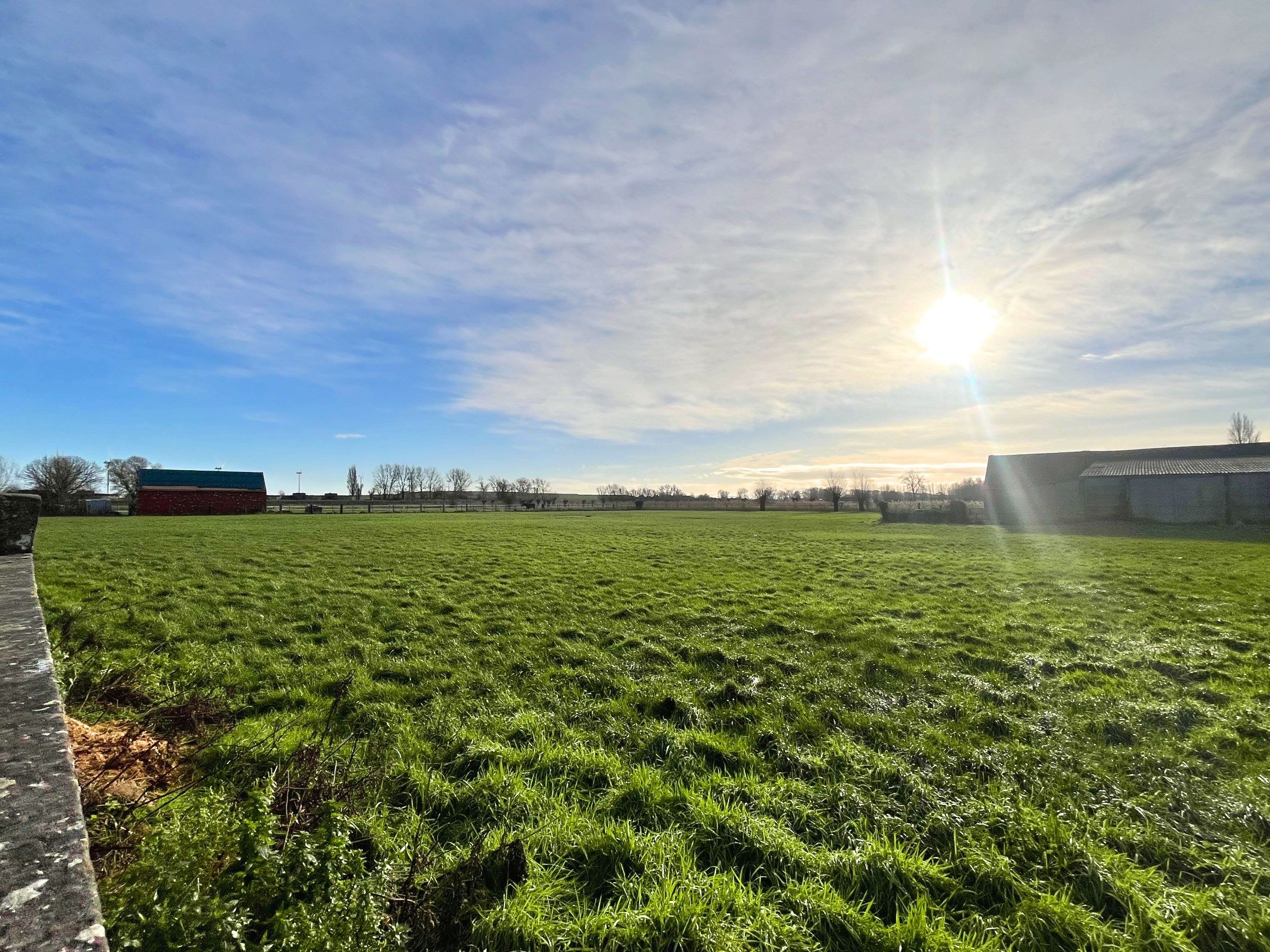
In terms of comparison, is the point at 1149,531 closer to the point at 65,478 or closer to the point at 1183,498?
the point at 1183,498

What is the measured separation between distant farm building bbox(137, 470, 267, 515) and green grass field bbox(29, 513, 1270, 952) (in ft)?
205

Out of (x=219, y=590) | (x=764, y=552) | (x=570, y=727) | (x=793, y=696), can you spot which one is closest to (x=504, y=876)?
(x=570, y=727)

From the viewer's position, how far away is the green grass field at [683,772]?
2434mm

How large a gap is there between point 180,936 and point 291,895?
498 millimetres

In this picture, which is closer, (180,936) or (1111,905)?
(180,936)

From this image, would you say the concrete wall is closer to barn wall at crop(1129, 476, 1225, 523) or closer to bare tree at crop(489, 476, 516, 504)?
barn wall at crop(1129, 476, 1225, 523)

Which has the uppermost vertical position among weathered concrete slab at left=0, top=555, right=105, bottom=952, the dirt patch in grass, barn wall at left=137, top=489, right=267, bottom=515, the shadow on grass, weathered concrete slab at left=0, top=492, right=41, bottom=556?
barn wall at left=137, top=489, right=267, bottom=515

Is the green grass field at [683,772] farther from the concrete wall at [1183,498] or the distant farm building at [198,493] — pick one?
the distant farm building at [198,493]

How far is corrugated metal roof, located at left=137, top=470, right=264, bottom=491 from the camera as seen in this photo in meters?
59.5

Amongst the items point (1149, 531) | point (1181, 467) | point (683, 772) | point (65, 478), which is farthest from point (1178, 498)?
point (65, 478)

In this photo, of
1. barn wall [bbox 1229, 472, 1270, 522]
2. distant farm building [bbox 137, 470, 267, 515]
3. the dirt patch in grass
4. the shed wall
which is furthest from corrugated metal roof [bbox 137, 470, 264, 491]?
barn wall [bbox 1229, 472, 1270, 522]

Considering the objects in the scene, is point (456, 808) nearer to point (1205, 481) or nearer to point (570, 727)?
point (570, 727)

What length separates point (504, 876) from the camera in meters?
2.81

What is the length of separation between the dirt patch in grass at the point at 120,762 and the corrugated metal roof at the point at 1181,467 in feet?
163
